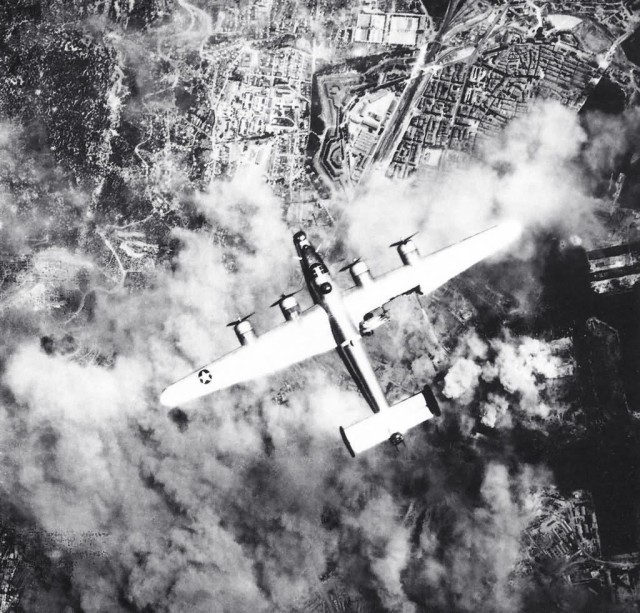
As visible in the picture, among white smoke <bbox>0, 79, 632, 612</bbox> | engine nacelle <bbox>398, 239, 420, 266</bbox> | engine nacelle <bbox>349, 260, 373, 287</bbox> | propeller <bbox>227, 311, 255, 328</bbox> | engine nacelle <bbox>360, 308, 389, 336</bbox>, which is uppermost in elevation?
engine nacelle <bbox>398, 239, 420, 266</bbox>

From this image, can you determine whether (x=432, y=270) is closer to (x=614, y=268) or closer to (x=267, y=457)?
(x=614, y=268)

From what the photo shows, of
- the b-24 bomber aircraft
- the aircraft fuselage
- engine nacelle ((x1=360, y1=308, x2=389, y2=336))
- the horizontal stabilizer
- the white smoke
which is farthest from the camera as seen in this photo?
the white smoke

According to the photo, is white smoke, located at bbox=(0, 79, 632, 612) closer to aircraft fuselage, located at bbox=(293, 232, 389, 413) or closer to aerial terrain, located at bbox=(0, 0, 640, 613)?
aerial terrain, located at bbox=(0, 0, 640, 613)

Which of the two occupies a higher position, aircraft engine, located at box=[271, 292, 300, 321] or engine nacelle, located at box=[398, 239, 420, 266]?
engine nacelle, located at box=[398, 239, 420, 266]

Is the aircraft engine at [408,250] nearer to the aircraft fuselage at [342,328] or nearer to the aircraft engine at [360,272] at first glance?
the aircraft engine at [360,272]

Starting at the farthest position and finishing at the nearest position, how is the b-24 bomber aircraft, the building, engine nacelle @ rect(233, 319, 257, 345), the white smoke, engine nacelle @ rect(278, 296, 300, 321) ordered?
the building
the white smoke
engine nacelle @ rect(233, 319, 257, 345)
engine nacelle @ rect(278, 296, 300, 321)
the b-24 bomber aircraft

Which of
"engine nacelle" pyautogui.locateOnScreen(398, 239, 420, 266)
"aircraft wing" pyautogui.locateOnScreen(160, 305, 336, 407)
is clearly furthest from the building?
"aircraft wing" pyautogui.locateOnScreen(160, 305, 336, 407)

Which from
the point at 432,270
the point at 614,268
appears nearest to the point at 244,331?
the point at 432,270
